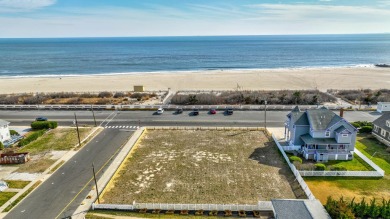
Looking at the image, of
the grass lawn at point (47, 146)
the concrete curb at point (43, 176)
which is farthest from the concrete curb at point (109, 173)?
the grass lawn at point (47, 146)

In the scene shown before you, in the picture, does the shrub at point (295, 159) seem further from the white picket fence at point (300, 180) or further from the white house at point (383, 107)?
the white house at point (383, 107)

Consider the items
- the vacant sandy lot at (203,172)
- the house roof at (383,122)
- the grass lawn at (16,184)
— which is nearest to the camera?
the vacant sandy lot at (203,172)

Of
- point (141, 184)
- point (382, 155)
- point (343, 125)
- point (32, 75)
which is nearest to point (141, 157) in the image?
point (141, 184)

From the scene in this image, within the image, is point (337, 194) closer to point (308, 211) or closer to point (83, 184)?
point (308, 211)

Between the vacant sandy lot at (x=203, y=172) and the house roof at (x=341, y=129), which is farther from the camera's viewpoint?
the house roof at (x=341, y=129)

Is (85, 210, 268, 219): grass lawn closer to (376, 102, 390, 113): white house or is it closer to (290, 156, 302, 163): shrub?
(290, 156, 302, 163): shrub

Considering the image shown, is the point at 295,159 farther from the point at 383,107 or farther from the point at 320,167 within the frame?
the point at 383,107

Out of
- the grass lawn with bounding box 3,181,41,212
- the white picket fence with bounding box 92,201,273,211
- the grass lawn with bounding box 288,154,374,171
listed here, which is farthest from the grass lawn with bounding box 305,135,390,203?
the grass lawn with bounding box 3,181,41,212
